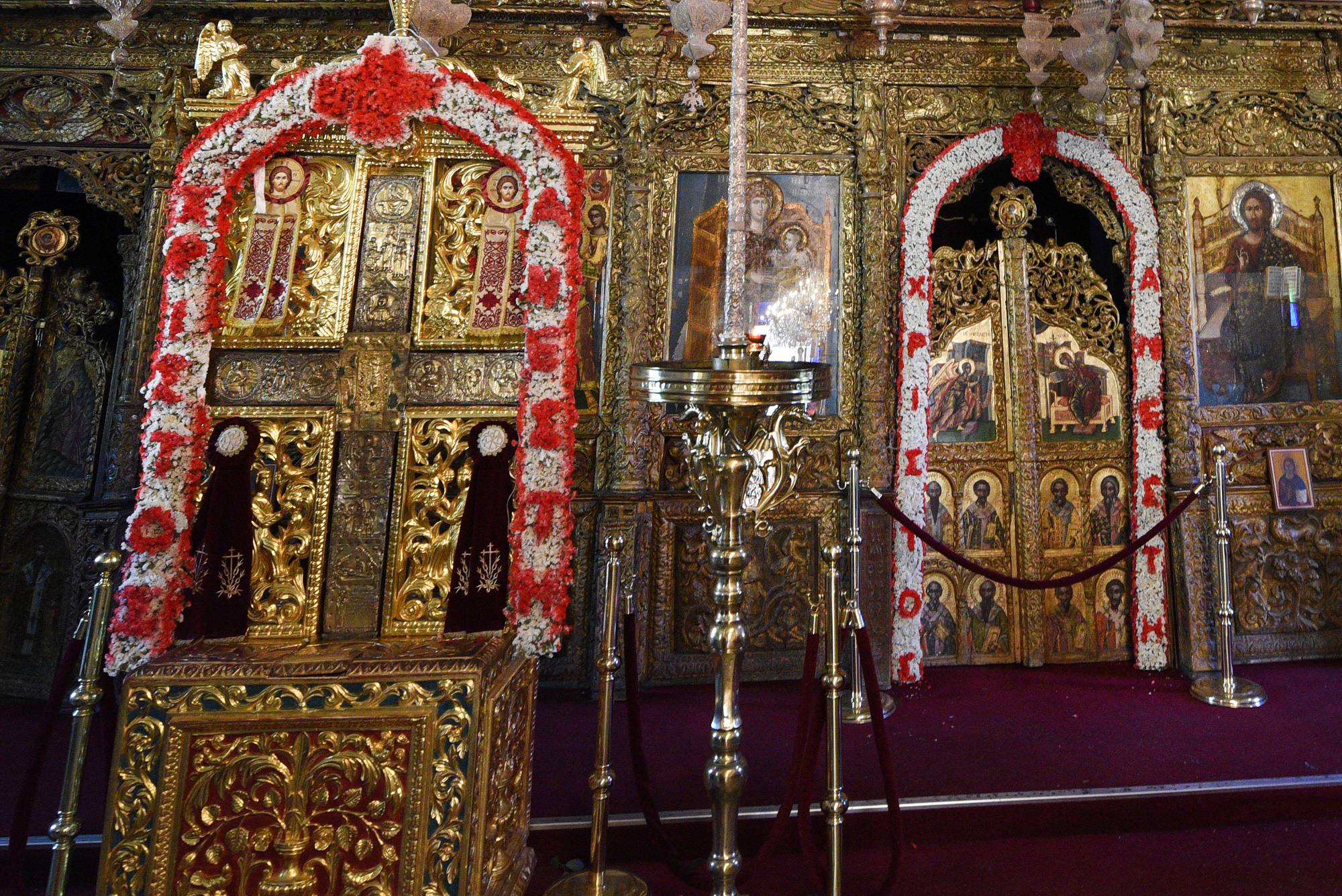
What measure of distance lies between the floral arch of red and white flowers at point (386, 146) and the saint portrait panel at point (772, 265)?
6.40ft

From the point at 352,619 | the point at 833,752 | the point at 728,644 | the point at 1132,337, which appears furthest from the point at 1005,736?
the point at 352,619

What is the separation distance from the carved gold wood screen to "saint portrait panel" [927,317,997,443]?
338 centimetres

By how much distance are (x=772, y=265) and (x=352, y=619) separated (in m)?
3.59

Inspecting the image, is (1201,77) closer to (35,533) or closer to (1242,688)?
(1242,688)

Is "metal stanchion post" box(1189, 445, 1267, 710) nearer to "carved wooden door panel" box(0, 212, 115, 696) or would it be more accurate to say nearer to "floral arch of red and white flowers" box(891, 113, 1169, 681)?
"floral arch of red and white flowers" box(891, 113, 1169, 681)

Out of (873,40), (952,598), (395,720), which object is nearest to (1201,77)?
(873,40)

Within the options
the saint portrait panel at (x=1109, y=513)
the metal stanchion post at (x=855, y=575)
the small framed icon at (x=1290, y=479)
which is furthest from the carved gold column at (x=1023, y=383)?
the small framed icon at (x=1290, y=479)

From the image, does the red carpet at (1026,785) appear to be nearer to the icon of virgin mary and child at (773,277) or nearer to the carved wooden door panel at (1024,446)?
the carved wooden door panel at (1024,446)

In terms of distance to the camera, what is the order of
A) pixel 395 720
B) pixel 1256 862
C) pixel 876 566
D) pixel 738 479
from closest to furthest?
pixel 738 479 < pixel 395 720 < pixel 1256 862 < pixel 876 566

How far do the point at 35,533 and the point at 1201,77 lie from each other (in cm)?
911

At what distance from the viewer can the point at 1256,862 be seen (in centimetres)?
289

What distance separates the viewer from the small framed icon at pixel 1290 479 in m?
4.93

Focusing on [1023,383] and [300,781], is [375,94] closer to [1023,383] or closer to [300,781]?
[300,781]

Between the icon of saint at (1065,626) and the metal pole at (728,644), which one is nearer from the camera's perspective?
the metal pole at (728,644)
